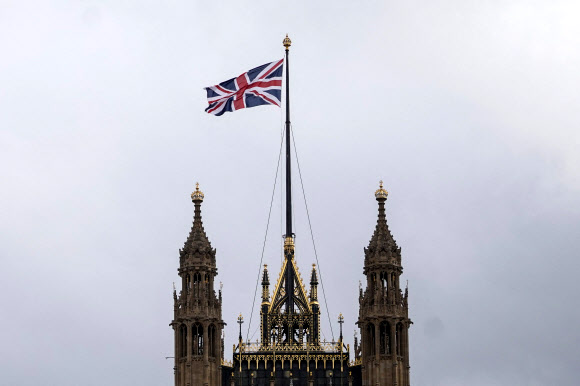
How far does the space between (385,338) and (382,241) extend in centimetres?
736

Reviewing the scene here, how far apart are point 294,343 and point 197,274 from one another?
8.39m

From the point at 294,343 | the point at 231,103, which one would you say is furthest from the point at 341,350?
the point at 231,103

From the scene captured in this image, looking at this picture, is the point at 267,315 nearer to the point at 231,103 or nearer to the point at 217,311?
the point at 217,311

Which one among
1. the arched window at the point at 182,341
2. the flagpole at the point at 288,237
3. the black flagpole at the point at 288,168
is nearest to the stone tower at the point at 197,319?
the arched window at the point at 182,341

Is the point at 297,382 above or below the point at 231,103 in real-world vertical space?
below

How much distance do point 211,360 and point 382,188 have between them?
58.7 feet

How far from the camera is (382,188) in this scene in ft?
546

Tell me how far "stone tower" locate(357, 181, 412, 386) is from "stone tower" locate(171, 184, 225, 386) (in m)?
10.1

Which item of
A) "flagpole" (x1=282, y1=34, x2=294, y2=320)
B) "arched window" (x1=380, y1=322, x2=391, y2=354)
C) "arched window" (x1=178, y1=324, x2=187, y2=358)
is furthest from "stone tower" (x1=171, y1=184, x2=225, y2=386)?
"arched window" (x1=380, y1=322, x2=391, y2=354)

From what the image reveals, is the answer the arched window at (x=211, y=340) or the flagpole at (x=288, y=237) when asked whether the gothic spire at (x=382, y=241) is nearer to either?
the flagpole at (x=288, y=237)

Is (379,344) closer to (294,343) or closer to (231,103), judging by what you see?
(294,343)

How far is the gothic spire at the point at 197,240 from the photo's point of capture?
163 metres

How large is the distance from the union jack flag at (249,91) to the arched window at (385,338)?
18094 mm

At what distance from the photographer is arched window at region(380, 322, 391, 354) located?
527ft
